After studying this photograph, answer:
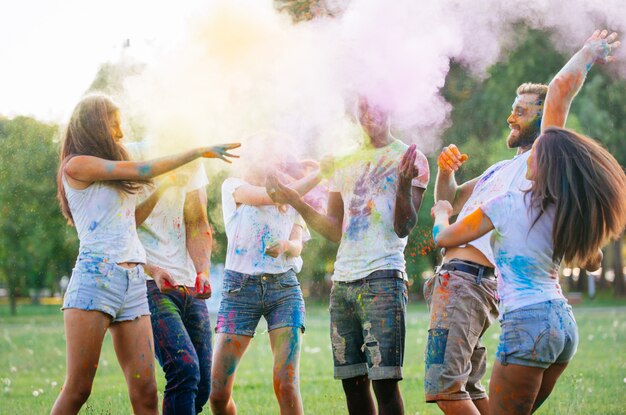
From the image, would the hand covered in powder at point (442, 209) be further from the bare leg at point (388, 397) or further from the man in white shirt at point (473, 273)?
the bare leg at point (388, 397)

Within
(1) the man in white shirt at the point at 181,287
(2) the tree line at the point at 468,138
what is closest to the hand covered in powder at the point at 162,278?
(1) the man in white shirt at the point at 181,287

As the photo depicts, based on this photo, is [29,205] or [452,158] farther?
[29,205]

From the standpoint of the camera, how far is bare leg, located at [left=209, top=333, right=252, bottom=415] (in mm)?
5770

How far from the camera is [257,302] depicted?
5.78 meters

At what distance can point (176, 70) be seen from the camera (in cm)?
673

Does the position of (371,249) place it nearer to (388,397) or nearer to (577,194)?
(388,397)

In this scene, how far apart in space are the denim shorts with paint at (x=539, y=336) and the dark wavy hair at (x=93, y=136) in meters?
2.25

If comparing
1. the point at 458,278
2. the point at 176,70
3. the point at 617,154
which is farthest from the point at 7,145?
the point at 617,154

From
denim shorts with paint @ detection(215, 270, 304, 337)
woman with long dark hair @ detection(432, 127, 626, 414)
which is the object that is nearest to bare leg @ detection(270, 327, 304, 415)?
denim shorts with paint @ detection(215, 270, 304, 337)

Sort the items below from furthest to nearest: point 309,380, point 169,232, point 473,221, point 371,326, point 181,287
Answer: point 309,380 → point 169,232 → point 181,287 → point 371,326 → point 473,221

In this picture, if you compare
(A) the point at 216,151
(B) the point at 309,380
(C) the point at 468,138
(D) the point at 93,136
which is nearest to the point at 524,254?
(A) the point at 216,151

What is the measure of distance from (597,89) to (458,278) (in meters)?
Answer: 20.3

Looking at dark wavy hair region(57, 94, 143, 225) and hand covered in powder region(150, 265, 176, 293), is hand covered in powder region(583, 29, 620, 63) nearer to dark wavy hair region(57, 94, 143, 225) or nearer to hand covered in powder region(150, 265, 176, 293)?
dark wavy hair region(57, 94, 143, 225)

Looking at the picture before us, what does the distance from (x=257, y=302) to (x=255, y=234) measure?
0.47 m
